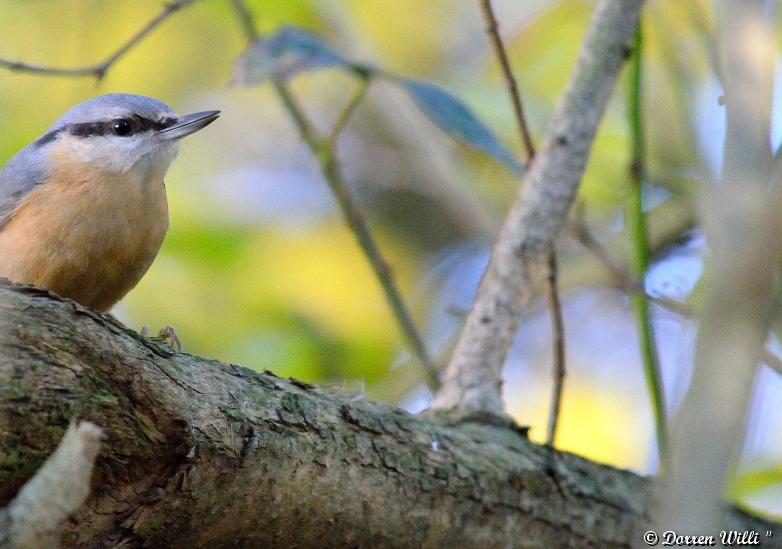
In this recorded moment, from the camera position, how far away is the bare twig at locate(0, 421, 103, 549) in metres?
1.31

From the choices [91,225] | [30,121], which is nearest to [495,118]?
[91,225]

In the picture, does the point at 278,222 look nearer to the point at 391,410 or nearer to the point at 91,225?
the point at 91,225

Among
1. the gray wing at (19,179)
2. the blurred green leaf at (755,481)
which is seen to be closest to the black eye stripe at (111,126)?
the gray wing at (19,179)

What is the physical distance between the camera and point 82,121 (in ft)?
11.3

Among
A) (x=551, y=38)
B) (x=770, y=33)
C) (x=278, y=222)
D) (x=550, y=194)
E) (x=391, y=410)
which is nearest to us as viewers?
(x=770, y=33)

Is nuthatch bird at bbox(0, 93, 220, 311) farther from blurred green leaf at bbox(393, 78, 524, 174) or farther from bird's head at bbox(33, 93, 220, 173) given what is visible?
blurred green leaf at bbox(393, 78, 524, 174)

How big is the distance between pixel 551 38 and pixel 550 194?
1.95 metres

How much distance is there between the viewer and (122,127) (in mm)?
3438

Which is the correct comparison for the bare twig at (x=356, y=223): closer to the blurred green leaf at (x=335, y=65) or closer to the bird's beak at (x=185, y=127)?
the blurred green leaf at (x=335, y=65)

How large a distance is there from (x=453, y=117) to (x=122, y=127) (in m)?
1.20

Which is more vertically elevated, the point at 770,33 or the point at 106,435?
the point at 770,33

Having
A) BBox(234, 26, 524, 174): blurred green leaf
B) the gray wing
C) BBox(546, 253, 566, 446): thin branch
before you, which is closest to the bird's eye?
the gray wing

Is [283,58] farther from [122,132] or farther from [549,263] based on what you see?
[549,263]

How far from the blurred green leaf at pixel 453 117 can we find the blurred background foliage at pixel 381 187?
0.81m
